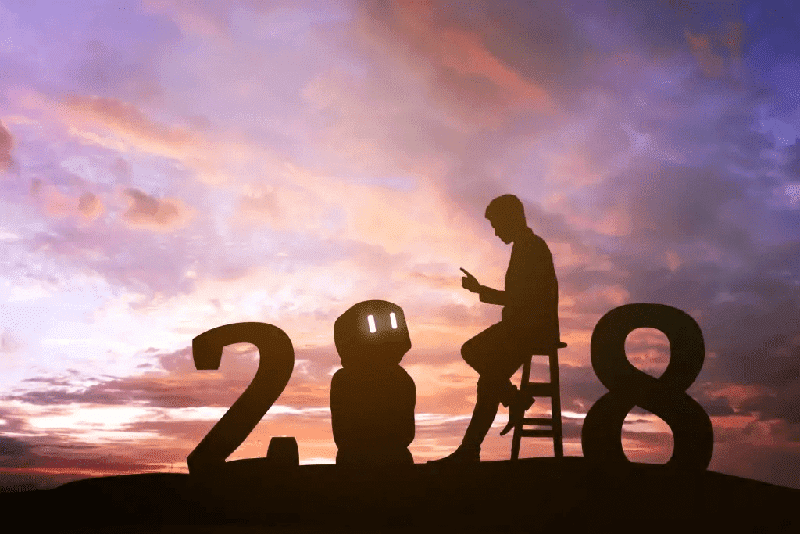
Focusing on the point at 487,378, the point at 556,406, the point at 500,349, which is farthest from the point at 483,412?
the point at 556,406

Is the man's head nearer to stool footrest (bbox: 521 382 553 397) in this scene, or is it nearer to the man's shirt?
the man's shirt

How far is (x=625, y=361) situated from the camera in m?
9.45

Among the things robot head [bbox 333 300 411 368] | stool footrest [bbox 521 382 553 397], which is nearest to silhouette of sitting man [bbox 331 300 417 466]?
robot head [bbox 333 300 411 368]

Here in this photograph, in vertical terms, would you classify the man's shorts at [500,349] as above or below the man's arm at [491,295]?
below

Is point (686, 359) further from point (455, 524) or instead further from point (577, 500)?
point (455, 524)

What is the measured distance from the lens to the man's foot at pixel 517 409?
966cm

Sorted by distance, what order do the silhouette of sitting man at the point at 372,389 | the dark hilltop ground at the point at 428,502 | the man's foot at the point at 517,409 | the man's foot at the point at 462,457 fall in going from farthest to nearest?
the silhouette of sitting man at the point at 372,389, the man's foot at the point at 517,409, the man's foot at the point at 462,457, the dark hilltop ground at the point at 428,502

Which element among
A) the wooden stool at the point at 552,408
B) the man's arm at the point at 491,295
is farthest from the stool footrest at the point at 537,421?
the man's arm at the point at 491,295

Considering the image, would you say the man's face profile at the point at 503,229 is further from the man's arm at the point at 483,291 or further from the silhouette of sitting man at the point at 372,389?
the silhouette of sitting man at the point at 372,389

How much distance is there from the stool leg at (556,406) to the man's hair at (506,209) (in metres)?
1.69

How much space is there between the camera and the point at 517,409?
9.66 metres

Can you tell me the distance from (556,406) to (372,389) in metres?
2.39

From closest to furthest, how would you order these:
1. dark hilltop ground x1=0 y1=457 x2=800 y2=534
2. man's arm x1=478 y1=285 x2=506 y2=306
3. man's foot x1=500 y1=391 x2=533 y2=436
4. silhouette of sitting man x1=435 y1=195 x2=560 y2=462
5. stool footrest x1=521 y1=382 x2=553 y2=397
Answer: dark hilltop ground x1=0 y1=457 x2=800 y2=534, silhouette of sitting man x1=435 y1=195 x2=560 y2=462, man's arm x1=478 y1=285 x2=506 y2=306, man's foot x1=500 y1=391 x2=533 y2=436, stool footrest x1=521 y1=382 x2=553 y2=397

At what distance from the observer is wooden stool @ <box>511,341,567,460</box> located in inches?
381
